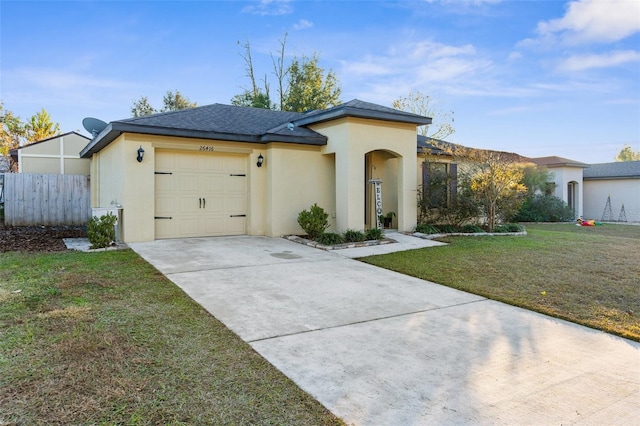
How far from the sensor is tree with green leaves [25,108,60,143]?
123 feet

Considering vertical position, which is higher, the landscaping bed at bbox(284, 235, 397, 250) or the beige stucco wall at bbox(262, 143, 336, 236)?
the beige stucco wall at bbox(262, 143, 336, 236)

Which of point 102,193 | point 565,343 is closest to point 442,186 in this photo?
point 565,343

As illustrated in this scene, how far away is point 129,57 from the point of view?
49.3ft

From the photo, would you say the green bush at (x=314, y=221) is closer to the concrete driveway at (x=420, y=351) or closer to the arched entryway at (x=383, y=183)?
the arched entryway at (x=383, y=183)

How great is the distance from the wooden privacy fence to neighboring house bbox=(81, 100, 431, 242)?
10.8 feet

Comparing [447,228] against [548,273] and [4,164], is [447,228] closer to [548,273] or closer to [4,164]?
[548,273]

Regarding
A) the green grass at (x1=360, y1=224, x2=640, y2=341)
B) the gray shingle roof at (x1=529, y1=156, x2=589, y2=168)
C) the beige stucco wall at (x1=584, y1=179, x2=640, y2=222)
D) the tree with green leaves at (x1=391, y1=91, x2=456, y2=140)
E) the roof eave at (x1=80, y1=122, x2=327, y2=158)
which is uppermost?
the tree with green leaves at (x1=391, y1=91, x2=456, y2=140)

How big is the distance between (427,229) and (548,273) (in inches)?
191

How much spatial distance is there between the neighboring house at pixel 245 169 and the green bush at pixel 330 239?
2.55ft

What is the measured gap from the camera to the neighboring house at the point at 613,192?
20.8m

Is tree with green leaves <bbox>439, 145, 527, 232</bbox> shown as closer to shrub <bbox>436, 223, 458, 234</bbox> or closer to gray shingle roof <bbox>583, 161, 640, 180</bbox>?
shrub <bbox>436, 223, 458, 234</bbox>

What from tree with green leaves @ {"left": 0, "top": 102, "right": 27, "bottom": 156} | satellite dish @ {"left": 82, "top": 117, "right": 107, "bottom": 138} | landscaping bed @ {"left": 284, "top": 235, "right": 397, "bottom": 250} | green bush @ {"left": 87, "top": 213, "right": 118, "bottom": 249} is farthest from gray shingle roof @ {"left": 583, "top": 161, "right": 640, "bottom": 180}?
tree with green leaves @ {"left": 0, "top": 102, "right": 27, "bottom": 156}

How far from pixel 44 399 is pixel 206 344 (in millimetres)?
1288

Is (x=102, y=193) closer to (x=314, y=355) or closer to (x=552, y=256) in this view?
(x=314, y=355)
